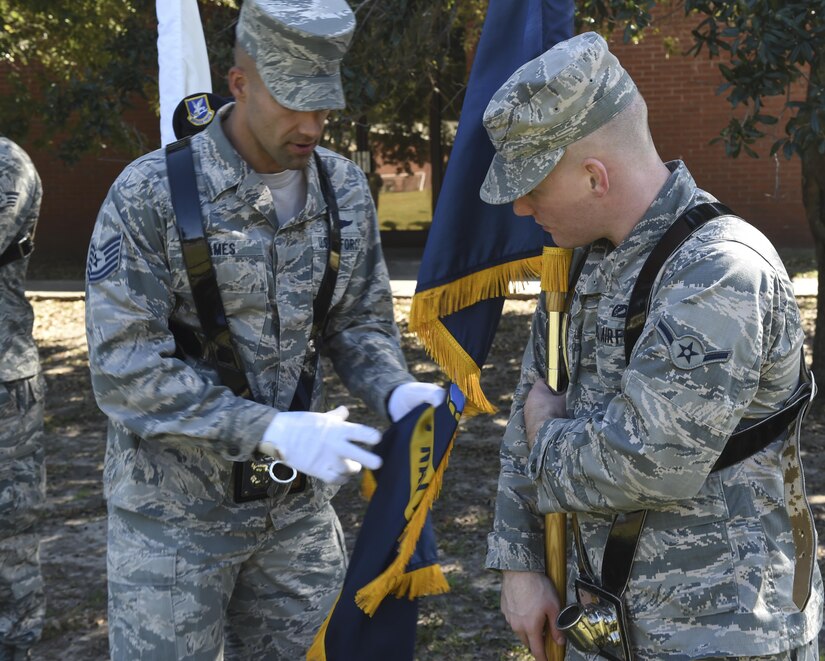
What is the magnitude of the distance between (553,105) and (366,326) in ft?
3.71

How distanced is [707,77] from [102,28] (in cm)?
772

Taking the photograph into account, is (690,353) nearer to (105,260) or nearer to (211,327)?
(211,327)

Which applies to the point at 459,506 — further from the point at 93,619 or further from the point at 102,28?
the point at 102,28

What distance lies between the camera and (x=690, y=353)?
1972mm

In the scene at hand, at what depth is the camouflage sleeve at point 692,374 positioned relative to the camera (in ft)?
6.46

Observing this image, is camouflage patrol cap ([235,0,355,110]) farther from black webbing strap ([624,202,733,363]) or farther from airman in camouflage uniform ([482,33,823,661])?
black webbing strap ([624,202,733,363])

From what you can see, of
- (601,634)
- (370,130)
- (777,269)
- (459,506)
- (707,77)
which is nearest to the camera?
(777,269)

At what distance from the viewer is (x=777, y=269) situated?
2072 millimetres

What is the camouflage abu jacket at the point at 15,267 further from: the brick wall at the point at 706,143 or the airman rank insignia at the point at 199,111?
the brick wall at the point at 706,143

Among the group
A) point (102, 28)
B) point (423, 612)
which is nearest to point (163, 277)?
point (423, 612)

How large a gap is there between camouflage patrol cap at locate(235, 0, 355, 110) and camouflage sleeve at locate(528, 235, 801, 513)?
1.12 meters

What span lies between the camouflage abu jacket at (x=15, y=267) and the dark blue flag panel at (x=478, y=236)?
6.14 ft

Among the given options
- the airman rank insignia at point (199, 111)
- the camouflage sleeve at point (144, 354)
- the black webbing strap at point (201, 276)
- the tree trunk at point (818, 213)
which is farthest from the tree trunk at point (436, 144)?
the camouflage sleeve at point (144, 354)

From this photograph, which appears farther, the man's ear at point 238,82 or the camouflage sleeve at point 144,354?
the man's ear at point 238,82
